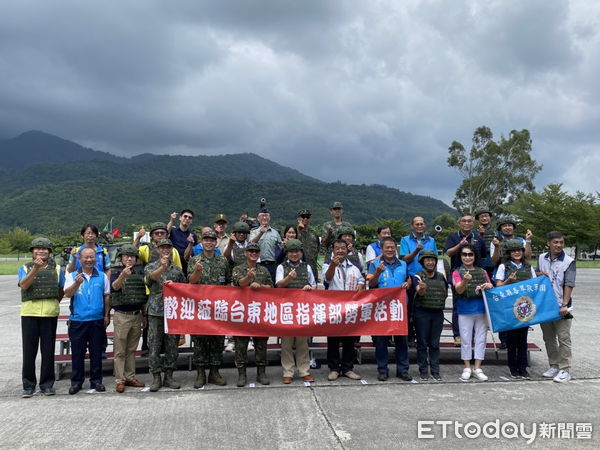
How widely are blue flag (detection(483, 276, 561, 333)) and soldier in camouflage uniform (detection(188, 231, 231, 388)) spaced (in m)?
3.79

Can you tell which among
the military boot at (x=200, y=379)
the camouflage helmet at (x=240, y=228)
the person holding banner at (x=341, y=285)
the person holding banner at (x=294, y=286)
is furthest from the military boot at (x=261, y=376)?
the camouflage helmet at (x=240, y=228)

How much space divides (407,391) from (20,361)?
6.23 metres

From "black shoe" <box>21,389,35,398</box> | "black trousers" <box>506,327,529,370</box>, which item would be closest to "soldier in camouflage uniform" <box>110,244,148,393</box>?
"black shoe" <box>21,389,35,398</box>

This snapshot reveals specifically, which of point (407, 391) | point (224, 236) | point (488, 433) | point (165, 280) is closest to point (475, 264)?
point (407, 391)

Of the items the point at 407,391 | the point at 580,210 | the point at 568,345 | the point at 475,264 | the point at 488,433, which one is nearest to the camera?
the point at 488,433

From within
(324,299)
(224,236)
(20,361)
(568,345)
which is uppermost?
(224,236)

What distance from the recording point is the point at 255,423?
4.77m

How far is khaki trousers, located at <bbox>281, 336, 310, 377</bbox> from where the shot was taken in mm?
6285

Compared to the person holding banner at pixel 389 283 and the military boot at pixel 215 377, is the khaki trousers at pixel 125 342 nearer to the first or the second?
the military boot at pixel 215 377

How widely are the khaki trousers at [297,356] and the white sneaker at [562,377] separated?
3474 mm

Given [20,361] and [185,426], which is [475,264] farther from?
[20,361]

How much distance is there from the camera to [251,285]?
6.18 meters

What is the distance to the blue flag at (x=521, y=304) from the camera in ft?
20.7

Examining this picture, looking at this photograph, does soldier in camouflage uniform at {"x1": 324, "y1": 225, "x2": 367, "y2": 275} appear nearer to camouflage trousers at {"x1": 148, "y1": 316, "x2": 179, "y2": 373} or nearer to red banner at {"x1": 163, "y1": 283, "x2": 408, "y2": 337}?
red banner at {"x1": 163, "y1": 283, "x2": 408, "y2": 337}
